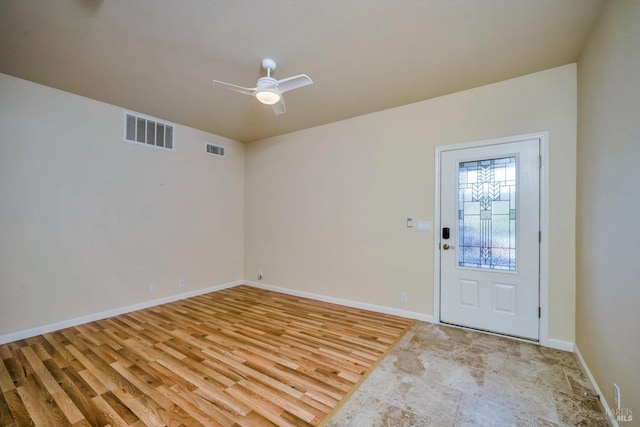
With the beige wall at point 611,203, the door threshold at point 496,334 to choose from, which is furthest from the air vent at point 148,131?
the beige wall at point 611,203

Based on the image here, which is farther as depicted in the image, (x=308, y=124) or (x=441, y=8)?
(x=308, y=124)

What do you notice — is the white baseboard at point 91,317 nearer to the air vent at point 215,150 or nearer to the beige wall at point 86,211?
the beige wall at point 86,211

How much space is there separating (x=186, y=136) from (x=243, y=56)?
2.57 meters

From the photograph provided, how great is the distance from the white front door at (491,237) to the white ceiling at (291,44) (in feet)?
3.06

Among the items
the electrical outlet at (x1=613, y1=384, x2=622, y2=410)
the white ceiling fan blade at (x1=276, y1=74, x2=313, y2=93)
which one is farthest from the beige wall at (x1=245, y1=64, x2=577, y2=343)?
the white ceiling fan blade at (x1=276, y1=74, x2=313, y2=93)

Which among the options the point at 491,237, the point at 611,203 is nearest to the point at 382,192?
the point at 491,237

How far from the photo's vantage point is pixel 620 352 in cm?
163

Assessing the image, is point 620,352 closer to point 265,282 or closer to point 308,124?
point 308,124

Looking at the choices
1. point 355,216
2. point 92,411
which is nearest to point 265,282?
point 355,216

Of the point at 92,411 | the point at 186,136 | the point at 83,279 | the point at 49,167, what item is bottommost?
the point at 92,411

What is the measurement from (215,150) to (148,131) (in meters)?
1.17

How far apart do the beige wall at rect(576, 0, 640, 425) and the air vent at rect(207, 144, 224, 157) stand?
5121 millimetres

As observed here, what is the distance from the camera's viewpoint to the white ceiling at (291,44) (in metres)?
2.00

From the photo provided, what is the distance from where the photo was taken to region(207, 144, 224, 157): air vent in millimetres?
4949
